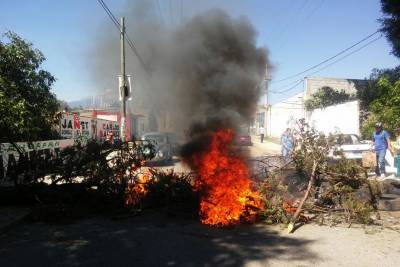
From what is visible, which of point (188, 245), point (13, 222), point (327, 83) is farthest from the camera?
point (327, 83)

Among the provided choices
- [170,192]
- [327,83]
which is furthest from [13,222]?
[327,83]

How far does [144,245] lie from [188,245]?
2.21ft

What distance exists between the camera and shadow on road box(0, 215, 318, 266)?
541 centimetres

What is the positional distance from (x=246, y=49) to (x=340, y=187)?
3571 millimetres

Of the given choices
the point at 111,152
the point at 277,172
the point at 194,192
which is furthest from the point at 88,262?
the point at 277,172

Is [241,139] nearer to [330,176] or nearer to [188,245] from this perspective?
[330,176]

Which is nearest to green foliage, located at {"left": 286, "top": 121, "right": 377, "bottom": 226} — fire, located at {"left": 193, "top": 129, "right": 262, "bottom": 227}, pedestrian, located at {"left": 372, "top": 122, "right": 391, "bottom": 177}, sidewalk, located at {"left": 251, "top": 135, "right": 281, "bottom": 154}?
fire, located at {"left": 193, "top": 129, "right": 262, "bottom": 227}

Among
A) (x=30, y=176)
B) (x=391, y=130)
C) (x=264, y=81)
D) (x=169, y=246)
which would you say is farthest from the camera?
(x=391, y=130)

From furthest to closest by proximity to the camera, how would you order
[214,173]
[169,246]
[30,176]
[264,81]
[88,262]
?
[264,81] < [30,176] < [214,173] < [169,246] < [88,262]

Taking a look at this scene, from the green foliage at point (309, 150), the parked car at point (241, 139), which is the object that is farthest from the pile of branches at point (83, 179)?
the green foliage at point (309, 150)

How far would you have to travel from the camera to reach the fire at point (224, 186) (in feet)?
23.4

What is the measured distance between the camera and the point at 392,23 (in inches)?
687

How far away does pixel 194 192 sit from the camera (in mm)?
7770

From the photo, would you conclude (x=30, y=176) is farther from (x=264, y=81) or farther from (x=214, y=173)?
(x=264, y=81)
